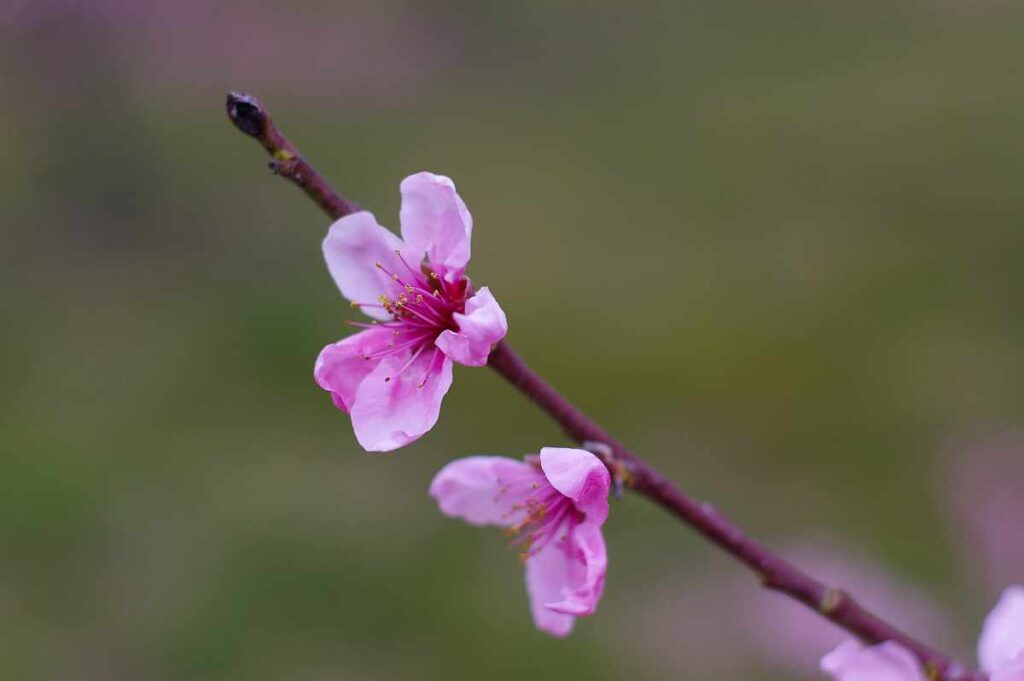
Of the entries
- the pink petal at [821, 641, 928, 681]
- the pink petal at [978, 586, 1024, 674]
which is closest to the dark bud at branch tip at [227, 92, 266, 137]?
the pink petal at [821, 641, 928, 681]

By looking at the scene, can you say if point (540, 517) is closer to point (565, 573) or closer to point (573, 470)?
point (565, 573)

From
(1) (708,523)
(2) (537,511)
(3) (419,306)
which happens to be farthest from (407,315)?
(1) (708,523)

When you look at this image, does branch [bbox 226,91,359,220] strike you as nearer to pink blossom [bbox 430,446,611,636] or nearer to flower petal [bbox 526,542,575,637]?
pink blossom [bbox 430,446,611,636]

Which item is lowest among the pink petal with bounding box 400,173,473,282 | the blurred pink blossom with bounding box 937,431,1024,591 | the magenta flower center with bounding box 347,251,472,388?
the blurred pink blossom with bounding box 937,431,1024,591

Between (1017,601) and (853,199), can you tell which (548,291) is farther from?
(1017,601)

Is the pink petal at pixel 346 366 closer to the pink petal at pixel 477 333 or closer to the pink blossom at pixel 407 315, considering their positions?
the pink blossom at pixel 407 315

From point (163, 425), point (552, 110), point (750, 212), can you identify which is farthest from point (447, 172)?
point (163, 425)
